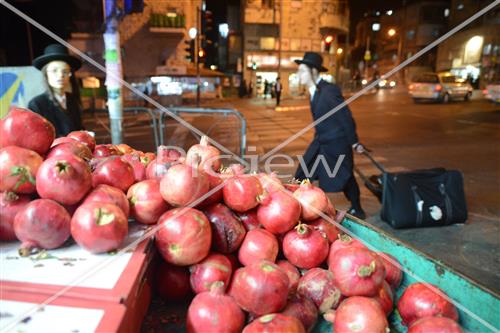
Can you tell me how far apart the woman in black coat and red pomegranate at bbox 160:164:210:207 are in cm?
292

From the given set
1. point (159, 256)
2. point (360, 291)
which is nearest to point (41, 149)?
point (159, 256)

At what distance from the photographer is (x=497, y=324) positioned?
5.19 feet

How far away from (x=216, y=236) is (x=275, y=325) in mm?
506

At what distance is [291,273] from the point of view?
171 cm

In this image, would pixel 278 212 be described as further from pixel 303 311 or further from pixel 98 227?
pixel 98 227

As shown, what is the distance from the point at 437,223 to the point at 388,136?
7795 mm

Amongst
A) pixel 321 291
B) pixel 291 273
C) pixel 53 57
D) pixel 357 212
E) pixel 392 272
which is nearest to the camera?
pixel 321 291

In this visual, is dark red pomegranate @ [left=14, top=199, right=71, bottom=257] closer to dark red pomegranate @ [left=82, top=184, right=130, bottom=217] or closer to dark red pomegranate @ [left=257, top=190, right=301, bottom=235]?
dark red pomegranate @ [left=82, top=184, right=130, bottom=217]

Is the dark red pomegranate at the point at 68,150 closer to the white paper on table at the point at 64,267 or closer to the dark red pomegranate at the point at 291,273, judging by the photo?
the white paper on table at the point at 64,267

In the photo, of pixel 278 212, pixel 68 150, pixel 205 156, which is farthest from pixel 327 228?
pixel 68 150

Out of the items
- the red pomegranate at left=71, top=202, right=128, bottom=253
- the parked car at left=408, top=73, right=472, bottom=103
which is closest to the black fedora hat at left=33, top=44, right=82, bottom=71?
the red pomegranate at left=71, top=202, right=128, bottom=253

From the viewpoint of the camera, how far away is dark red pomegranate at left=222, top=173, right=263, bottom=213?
1.76 metres

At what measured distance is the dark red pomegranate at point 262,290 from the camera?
4.49 feet

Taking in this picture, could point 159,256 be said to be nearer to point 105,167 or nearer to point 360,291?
point 105,167
